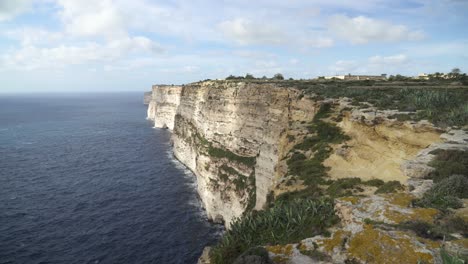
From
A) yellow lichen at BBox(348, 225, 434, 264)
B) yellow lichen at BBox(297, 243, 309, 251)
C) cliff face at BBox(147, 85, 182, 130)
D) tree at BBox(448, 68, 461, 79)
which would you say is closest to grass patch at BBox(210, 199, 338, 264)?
yellow lichen at BBox(297, 243, 309, 251)

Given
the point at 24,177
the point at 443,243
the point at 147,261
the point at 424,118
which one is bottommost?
the point at 147,261

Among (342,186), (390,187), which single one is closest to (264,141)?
(342,186)

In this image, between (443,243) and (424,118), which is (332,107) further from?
(443,243)

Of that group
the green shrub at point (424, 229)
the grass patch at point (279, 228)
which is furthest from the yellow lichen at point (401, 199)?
the grass patch at point (279, 228)

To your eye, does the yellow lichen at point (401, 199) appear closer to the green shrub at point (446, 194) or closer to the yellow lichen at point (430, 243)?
the green shrub at point (446, 194)

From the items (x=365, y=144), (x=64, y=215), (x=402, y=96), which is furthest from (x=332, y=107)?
(x=64, y=215)

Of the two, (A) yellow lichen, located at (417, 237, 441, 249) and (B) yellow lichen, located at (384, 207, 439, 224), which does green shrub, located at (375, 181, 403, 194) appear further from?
(A) yellow lichen, located at (417, 237, 441, 249)

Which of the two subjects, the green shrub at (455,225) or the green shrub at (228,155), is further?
the green shrub at (228,155)
